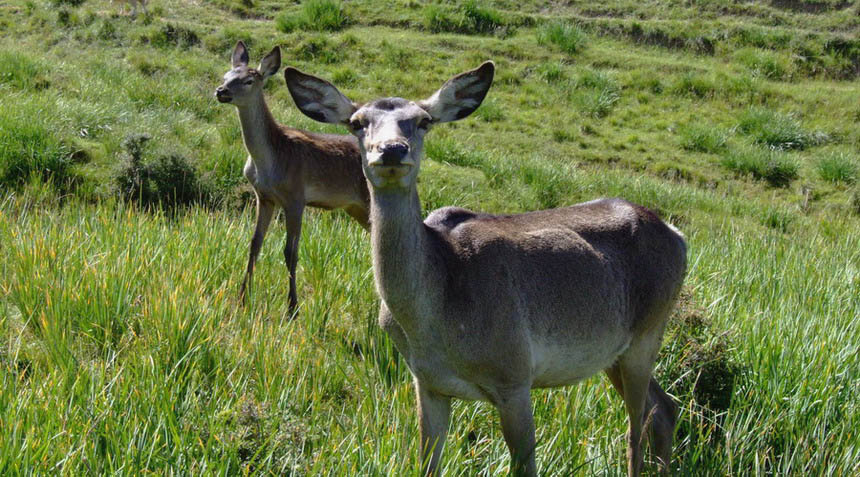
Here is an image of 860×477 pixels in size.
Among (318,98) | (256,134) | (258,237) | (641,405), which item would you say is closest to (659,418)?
(641,405)

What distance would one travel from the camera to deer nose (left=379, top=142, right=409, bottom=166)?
316cm

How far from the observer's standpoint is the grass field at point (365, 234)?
13.3 feet

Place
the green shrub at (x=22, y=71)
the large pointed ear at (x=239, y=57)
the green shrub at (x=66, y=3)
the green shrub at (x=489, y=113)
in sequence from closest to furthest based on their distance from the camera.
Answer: the large pointed ear at (x=239, y=57) < the green shrub at (x=22, y=71) < the green shrub at (x=489, y=113) < the green shrub at (x=66, y=3)

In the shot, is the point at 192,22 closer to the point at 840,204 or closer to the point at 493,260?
the point at 840,204

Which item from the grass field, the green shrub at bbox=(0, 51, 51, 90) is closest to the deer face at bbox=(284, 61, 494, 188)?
the grass field

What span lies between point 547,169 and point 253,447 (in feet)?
27.0

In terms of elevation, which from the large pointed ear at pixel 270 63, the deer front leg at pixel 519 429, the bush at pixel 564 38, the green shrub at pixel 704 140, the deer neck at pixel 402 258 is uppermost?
the large pointed ear at pixel 270 63

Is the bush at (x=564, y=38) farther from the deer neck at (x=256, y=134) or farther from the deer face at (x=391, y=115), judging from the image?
the deer face at (x=391, y=115)

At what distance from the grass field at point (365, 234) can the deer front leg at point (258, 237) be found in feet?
0.39

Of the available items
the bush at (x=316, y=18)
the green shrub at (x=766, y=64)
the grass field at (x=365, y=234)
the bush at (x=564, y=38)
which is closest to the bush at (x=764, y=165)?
the grass field at (x=365, y=234)

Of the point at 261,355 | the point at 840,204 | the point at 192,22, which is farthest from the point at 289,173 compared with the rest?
the point at 192,22

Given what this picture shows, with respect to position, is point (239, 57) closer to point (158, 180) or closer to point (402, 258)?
point (158, 180)

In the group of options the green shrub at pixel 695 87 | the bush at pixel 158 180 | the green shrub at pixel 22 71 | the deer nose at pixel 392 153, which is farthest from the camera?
the green shrub at pixel 695 87

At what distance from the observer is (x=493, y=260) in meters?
3.85
